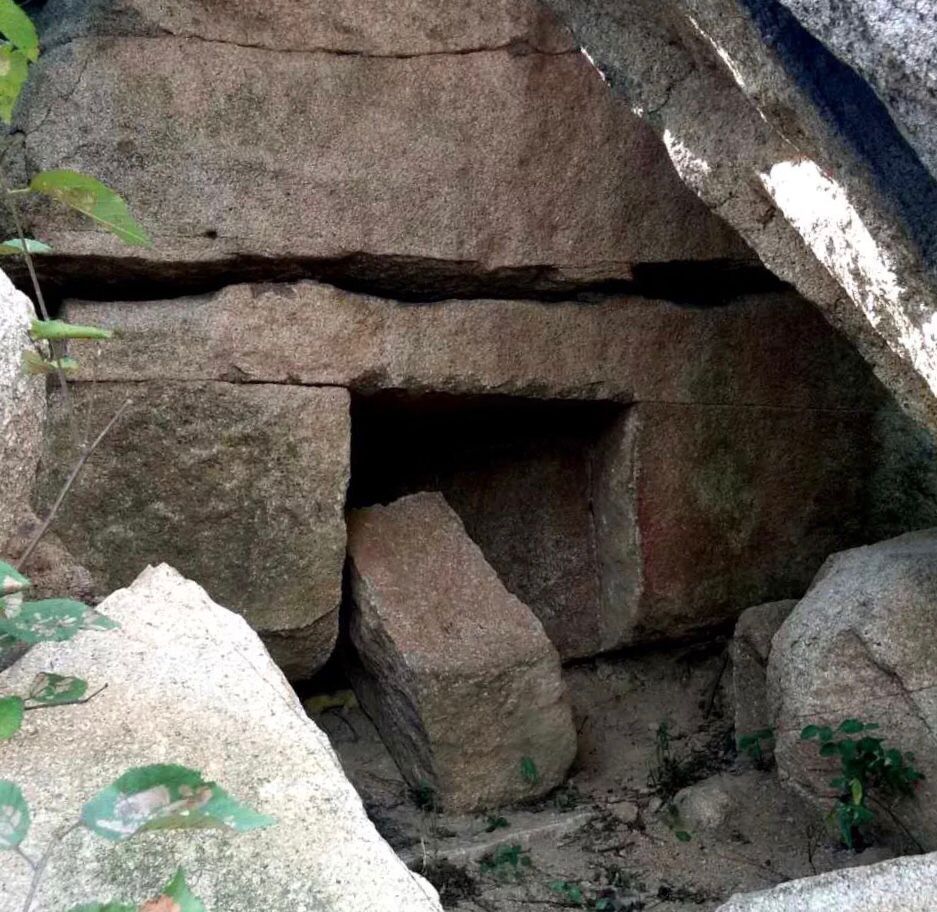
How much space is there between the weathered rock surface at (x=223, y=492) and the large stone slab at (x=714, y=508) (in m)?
0.75

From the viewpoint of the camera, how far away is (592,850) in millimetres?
2953

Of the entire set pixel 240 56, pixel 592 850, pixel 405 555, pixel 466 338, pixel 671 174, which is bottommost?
pixel 592 850

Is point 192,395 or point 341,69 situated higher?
point 341,69

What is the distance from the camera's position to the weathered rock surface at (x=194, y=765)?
1405mm

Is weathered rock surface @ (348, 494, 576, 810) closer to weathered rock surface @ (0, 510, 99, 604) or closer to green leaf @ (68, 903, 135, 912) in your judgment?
weathered rock surface @ (0, 510, 99, 604)

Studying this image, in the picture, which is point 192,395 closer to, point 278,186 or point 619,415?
point 278,186

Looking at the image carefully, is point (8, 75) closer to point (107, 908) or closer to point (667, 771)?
point (107, 908)

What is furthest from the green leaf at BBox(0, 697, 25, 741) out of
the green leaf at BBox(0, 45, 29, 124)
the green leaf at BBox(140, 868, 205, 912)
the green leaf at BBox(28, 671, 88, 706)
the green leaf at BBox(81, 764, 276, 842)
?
the green leaf at BBox(0, 45, 29, 124)

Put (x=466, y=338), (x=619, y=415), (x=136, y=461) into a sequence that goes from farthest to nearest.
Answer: (x=619, y=415) → (x=466, y=338) → (x=136, y=461)

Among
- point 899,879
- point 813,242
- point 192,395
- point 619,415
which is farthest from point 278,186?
point 899,879

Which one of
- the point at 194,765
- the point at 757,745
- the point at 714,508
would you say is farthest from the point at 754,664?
the point at 194,765

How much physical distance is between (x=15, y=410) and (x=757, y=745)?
196 cm

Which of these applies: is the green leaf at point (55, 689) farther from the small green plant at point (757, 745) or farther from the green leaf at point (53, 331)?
the small green plant at point (757, 745)

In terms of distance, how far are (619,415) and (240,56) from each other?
1207mm
